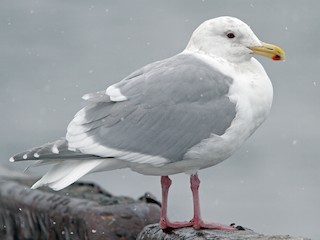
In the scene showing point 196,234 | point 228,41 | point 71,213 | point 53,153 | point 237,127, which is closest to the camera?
point 53,153

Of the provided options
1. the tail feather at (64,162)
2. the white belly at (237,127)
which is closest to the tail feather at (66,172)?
the tail feather at (64,162)

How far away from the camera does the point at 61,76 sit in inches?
831

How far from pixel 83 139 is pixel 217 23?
1117 mm

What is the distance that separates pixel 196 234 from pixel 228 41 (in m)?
1.22

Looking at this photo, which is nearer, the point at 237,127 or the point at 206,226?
the point at 237,127

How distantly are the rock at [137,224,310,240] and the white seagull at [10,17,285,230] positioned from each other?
1.29ft

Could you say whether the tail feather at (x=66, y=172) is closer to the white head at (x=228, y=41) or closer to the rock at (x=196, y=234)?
the rock at (x=196, y=234)

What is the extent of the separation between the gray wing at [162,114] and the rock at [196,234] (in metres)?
0.49

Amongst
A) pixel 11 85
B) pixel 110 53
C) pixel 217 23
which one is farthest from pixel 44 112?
pixel 217 23

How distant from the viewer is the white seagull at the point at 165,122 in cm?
560

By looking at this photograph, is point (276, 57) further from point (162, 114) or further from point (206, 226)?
point (206, 226)

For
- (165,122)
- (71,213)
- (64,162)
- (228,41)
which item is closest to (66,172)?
(64,162)

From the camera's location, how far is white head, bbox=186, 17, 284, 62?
19.1 feet

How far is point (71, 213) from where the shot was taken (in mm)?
6590
